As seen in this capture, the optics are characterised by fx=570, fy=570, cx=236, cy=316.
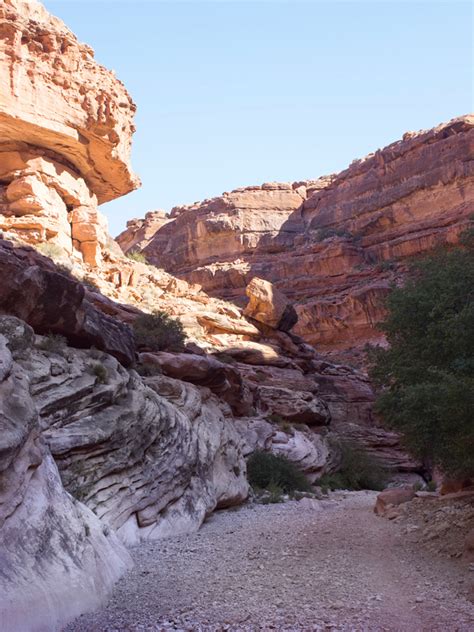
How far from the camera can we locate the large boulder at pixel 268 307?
34.2 m

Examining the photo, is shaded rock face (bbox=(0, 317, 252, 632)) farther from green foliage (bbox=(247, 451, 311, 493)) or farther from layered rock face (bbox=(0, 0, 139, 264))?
layered rock face (bbox=(0, 0, 139, 264))

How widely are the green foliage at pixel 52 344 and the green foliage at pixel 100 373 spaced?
884 mm

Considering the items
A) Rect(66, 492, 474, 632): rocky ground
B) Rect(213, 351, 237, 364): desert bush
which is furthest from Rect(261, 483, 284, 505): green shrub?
Rect(213, 351, 237, 364): desert bush

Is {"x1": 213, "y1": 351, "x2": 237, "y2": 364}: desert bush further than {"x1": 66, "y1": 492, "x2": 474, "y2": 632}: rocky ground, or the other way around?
{"x1": 213, "y1": 351, "x2": 237, "y2": 364}: desert bush

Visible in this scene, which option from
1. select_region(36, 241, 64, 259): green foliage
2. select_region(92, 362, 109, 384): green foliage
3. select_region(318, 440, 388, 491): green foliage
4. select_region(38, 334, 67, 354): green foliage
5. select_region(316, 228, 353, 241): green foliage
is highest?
select_region(316, 228, 353, 241): green foliage

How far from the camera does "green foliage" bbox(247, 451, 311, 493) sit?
67.1ft

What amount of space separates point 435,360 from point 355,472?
52.1ft

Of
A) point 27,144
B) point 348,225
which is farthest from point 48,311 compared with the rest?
point 348,225

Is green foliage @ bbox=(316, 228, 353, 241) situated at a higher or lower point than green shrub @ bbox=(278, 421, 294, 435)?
higher

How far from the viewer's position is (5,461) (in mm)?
6473

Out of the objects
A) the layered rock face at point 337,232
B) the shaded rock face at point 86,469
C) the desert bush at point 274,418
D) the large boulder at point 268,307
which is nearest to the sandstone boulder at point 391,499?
the shaded rock face at point 86,469

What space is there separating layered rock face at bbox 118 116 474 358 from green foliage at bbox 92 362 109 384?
35526 millimetres

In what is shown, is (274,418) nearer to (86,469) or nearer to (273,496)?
(273,496)

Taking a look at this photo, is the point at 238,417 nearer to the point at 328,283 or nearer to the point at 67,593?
the point at 67,593
